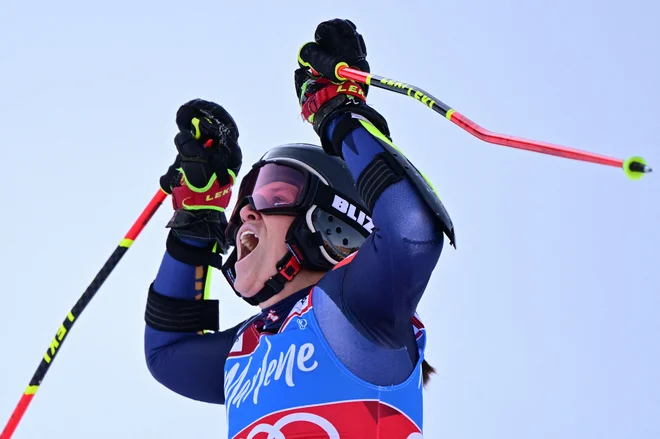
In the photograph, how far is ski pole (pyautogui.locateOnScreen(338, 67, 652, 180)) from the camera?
276 centimetres

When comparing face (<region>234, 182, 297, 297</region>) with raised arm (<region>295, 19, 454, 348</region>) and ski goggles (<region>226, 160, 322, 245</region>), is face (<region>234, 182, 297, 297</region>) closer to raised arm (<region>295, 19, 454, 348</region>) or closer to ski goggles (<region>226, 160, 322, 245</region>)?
ski goggles (<region>226, 160, 322, 245</region>)

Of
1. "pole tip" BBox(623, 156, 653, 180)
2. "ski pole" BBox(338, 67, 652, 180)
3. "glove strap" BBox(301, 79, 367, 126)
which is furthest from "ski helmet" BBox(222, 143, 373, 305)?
"pole tip" BBox(623, 156, 653, 180)

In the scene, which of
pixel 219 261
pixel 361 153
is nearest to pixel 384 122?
pixel 361 153

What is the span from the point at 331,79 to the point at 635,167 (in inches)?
66.7

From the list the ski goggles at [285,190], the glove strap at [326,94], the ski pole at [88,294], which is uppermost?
the glove strap at [326,94]

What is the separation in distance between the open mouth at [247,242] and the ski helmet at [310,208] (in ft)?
0.12

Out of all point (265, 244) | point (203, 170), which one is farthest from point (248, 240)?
point (203, 170)

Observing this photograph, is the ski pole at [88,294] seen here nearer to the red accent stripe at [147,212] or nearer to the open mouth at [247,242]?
the red accent stripe at [147,212]

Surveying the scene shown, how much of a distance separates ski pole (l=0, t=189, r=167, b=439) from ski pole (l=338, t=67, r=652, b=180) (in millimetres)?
1694

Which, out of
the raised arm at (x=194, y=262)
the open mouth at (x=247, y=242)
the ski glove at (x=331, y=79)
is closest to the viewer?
the ski glove at (x=331, y=79)

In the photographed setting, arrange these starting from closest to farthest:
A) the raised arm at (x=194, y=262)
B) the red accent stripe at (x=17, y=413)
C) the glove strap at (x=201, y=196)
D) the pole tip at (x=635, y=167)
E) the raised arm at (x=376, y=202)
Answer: the pole tip at (x=635, y=167) < the raised arm at (x=376, y=202) < the raised arm at (x=194, y=262) < the glove strap at (x=201, y=196) < the red accent stripe at (x=17, y=413)

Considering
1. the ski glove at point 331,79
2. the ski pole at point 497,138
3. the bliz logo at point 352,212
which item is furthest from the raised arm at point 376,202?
the bliz logo at point 352,212

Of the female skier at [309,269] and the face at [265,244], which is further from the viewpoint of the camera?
the face at [265,244]

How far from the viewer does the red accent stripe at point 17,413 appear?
5418 millimetres
